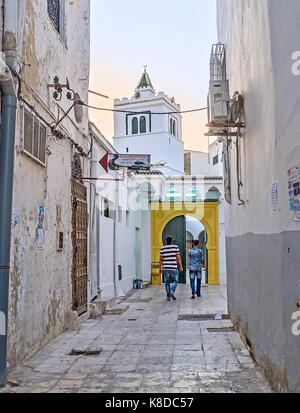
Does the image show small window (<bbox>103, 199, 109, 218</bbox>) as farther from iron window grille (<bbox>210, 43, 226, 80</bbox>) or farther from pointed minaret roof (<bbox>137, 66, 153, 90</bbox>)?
pointed minaret roof (<bbox>137, 66, 153, 90</bbox>)

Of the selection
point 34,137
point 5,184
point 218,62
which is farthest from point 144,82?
point 5,184

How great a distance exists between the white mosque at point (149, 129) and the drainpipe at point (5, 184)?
1169 inches

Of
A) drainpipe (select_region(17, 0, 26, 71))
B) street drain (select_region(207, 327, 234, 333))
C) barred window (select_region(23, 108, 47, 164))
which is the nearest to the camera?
drainpipe (select_region(17, 0, 26, 71))

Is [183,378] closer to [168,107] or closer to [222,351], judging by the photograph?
[222,351]

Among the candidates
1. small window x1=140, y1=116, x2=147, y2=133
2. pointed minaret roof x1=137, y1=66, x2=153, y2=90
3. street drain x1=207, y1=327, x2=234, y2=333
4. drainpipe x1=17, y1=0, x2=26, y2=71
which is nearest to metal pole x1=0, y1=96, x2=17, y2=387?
drainpipe x1=17, y1=0, x2=26, y2=71

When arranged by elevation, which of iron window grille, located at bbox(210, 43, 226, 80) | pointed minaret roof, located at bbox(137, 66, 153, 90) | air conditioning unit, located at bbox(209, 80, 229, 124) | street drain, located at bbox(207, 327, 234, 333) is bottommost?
street drain, located at bbox(207, 327, 234, 333)

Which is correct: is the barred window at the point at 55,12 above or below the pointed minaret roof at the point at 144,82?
below

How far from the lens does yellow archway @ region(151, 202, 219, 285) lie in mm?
16859

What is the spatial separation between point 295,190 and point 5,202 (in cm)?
276

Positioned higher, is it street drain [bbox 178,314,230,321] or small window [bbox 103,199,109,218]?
small window [bbox 103,199,109,218]

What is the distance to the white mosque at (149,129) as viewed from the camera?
3519 centimetres

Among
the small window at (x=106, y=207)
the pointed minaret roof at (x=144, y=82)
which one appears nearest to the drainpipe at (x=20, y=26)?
the small window at (x=106, y=207)

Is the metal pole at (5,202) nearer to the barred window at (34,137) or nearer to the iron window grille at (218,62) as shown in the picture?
the barred window at (34,137)

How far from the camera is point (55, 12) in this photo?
729cm
